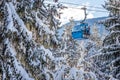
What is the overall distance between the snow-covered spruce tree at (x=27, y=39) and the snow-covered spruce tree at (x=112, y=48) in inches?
365

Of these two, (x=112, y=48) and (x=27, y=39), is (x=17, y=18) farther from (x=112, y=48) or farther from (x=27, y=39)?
(x=112, y=48)

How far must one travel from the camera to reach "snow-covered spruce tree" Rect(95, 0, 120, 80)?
2112 centimetres

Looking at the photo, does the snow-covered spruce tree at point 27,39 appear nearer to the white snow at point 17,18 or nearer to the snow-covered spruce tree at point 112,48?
the white snow at point 17,18

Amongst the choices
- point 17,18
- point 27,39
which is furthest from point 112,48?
point 17,18

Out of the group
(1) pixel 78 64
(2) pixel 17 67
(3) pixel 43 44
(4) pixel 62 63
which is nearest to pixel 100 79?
(1) pixel 78 64

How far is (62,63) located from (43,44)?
5.43 feet

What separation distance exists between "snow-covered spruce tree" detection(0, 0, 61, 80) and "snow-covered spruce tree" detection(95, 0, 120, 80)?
30.4 feet

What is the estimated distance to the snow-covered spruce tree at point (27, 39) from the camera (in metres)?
10.9

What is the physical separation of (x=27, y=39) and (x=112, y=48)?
10.7m

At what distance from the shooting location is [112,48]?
2114 centimetres

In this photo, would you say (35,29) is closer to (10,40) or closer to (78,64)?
(10,40)

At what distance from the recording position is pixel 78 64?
47.2 feet

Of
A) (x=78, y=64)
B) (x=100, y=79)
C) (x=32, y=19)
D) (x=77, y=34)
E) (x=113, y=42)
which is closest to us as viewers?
(x=32, y=19)

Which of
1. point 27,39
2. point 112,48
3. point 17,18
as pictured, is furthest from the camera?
point 112,48
